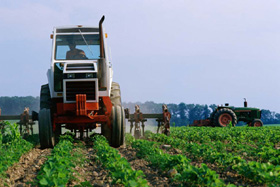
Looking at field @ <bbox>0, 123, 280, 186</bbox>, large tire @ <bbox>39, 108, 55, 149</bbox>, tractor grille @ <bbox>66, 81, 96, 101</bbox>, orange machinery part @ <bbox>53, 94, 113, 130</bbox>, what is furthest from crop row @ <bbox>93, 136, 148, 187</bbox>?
large tire @ <bbox>39, 108, 55, 149</bbox>

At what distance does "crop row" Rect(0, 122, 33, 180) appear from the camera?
301 inches

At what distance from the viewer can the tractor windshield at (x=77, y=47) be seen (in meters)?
11.5

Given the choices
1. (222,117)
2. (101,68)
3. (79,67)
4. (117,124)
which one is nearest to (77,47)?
(79,67)

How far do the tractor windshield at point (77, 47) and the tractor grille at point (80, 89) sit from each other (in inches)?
41.7

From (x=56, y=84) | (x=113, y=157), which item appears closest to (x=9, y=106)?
(x=56, y=84)

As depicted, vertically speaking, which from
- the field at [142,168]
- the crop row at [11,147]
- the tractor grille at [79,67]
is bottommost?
the field at [142,168]

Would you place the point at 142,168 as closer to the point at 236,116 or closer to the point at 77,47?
the point at 77,47

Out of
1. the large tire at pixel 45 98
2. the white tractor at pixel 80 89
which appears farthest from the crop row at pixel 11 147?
the large tire at pixel 45 98

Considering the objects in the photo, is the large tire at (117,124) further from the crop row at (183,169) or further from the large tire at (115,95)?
the crop row at (183,169)

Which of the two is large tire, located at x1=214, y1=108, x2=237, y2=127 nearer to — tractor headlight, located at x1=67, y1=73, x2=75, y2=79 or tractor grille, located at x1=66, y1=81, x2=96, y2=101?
tractor grille, located at x1=66, y1=81, x2=96, y2=101

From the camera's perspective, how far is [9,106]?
3722 cm

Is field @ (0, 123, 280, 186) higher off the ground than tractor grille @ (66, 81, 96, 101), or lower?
lower

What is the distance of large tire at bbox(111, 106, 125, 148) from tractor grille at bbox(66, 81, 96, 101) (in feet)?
2.45

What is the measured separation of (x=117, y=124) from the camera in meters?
11.0
